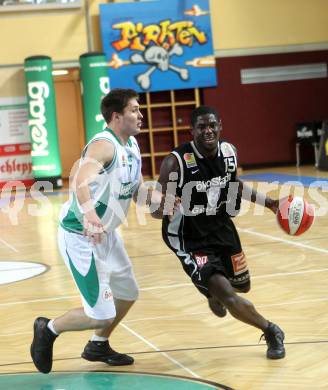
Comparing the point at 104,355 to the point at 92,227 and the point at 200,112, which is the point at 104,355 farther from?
the point at 200,112

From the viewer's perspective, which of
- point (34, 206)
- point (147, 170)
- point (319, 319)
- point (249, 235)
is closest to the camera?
point (319, 319)

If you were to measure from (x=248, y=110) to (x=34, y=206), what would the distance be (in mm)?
7431

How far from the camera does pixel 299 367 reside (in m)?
4.81

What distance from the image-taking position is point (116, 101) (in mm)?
4906

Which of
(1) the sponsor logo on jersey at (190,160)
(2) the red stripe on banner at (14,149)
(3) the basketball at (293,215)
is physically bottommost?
(2) the red stripe on banner at (14,149)

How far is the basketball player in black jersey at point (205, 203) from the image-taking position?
5.22m

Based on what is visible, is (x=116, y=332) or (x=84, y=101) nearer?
(x=116, y=332)

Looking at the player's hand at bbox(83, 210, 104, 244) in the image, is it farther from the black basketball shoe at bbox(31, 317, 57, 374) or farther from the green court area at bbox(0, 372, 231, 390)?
the green court area at bbox(0, 372, 231, 390)

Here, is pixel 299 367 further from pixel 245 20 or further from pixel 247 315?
pixel 245 20

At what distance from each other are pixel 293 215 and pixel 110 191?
4.33ft

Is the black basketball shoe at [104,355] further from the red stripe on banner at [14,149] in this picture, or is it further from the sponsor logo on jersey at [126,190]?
the red stripe on banner at [14,149]

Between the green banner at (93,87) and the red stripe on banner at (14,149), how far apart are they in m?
1.77

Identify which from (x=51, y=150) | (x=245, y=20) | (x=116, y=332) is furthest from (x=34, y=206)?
(x=116, y=332)

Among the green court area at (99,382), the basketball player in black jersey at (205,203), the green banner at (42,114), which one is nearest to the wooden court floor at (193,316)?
the green court area at (99,382)
